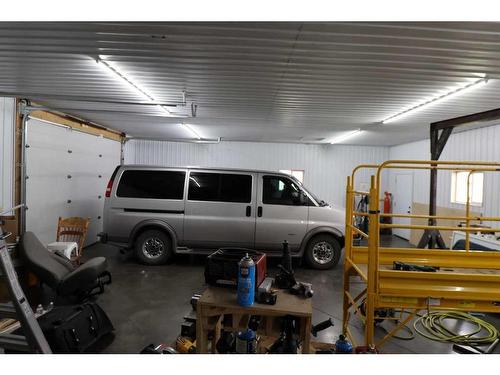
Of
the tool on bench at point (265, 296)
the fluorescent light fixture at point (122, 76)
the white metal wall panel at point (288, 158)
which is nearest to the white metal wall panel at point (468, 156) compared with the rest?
the white metal wall panel at point (288, 158)

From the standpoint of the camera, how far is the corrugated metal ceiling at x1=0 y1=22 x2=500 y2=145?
2760 millimetres

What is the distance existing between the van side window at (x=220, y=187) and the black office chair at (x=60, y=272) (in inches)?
89.3

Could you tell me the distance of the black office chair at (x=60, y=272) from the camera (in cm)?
407

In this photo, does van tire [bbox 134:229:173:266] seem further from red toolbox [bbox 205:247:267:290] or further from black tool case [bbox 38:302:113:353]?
red toolbox [bbox 205:247:267:290]

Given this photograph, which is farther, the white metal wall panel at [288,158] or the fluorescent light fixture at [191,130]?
the white metal wall panel at [288,158]

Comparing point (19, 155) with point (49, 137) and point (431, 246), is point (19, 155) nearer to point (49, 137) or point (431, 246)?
point (49, 137)

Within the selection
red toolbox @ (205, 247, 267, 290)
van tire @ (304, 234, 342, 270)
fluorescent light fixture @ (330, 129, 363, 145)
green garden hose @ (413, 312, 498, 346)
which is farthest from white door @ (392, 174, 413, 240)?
red toolbox @ (205, 247, 267, 290)

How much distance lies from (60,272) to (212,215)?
269 cm

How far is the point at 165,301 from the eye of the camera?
4.34 metres

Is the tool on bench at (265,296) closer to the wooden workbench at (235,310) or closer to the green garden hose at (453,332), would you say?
the wooden workbench at (235,310)

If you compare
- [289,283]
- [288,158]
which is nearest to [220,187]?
[289,283]

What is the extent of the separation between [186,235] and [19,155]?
314 cm

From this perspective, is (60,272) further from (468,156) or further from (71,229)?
(468,156)

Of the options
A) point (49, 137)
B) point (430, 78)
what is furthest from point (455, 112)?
point (49, 137)
